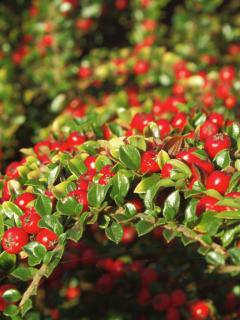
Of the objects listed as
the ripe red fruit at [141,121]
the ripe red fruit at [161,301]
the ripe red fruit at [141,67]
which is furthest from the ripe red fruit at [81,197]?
the ripe red fruit at [141,67]

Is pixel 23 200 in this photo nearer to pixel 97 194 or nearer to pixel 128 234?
pixel 97 194

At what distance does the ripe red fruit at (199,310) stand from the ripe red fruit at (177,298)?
0.24ft

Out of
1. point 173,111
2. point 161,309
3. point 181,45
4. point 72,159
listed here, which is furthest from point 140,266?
point 181,45

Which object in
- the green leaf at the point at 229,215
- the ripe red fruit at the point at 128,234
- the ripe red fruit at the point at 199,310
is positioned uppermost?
the green leaf at the point at 229,215

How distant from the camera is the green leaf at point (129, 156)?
199cm

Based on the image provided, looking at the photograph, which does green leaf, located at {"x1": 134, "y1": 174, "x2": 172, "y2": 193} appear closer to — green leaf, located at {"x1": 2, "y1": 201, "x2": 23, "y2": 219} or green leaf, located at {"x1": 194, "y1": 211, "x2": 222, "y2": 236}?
green leaf, located at {"x1": 194, "y1": 211, "x2": 222, "y2": 236}

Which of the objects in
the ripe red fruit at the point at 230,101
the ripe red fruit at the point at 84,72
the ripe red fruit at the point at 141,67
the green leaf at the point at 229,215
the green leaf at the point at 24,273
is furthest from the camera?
the ripe red fruit at the point at 84,72

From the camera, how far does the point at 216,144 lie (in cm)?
203

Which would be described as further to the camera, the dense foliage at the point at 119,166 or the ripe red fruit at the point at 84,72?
the ripe red fruit at the point at 84,72

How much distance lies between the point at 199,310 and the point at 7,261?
138cm

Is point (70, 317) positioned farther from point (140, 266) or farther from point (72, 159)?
point (72, 159)

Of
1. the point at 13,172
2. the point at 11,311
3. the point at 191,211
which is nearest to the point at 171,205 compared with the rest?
the point at 191,211

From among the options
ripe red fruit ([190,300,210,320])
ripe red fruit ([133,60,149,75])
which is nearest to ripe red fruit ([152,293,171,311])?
ripe red fruit ([190,300,210,320])

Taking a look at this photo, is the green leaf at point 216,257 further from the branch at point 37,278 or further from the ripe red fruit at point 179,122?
the ripe red fruit at point 179,122
